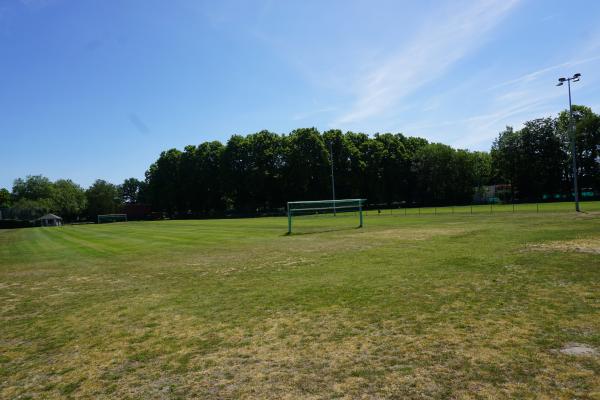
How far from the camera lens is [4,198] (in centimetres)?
12206

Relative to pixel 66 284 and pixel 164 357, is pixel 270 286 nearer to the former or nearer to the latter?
pixel 164 357

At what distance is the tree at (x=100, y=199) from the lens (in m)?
106

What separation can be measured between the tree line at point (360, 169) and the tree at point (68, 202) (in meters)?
6.84

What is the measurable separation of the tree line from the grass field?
6324 centimetres

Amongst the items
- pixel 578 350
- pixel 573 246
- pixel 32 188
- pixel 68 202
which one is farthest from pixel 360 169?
pixel 32 188

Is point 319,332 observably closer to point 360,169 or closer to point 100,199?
point 360,169

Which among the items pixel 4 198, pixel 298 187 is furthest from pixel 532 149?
pixel 4 198

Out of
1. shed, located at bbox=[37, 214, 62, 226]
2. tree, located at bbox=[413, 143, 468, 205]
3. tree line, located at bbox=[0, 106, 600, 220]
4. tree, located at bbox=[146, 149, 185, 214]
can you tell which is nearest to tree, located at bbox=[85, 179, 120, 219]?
tree line, located at bbox=[0, 106, 600, 220]

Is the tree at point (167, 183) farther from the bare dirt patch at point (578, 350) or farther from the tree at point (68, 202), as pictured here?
the bare dirt patch at point (578, 350)

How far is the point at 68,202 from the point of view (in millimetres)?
104375

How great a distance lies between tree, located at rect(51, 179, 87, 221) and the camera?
103m

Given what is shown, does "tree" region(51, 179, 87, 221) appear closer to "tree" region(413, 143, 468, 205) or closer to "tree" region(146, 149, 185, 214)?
"tree" region(146, 149, 185, 214)

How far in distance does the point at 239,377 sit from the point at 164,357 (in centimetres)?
129

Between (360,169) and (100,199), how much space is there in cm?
7469
